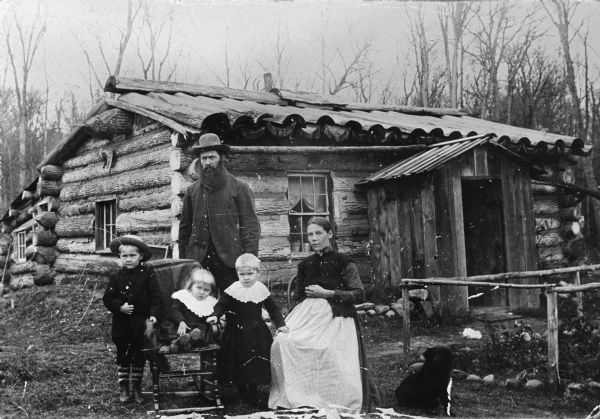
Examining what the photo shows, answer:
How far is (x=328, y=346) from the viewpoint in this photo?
4.50m

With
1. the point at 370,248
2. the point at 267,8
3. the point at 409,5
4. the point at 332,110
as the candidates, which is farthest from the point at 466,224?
the point at 267,8

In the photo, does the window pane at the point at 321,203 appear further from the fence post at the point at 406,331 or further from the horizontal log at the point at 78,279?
the horizontal log at the point at 78,279

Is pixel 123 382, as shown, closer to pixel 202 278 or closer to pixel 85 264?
pixel 202 278

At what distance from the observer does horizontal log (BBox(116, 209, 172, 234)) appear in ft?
25.6

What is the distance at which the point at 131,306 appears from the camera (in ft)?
15.3

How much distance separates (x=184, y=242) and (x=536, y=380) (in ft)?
10.7

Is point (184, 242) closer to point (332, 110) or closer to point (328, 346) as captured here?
point (328, 346)

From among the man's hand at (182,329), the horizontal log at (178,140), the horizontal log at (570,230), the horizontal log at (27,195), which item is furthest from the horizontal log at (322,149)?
the horizontal log at (27,195)

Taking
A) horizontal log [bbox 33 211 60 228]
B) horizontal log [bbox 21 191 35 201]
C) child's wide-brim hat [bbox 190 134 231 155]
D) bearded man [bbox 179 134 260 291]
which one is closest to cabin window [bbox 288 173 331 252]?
bearded man [bbox 179 134 260 291]

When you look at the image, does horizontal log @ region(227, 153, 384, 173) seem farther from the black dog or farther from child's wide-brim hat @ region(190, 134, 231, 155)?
the black dog

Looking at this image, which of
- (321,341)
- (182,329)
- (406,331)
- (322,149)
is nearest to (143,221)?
(322,149)

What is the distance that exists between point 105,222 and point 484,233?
18.3 feet

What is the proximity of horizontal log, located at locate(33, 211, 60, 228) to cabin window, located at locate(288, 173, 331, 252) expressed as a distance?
4725 mm

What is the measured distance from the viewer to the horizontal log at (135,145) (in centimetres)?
802
